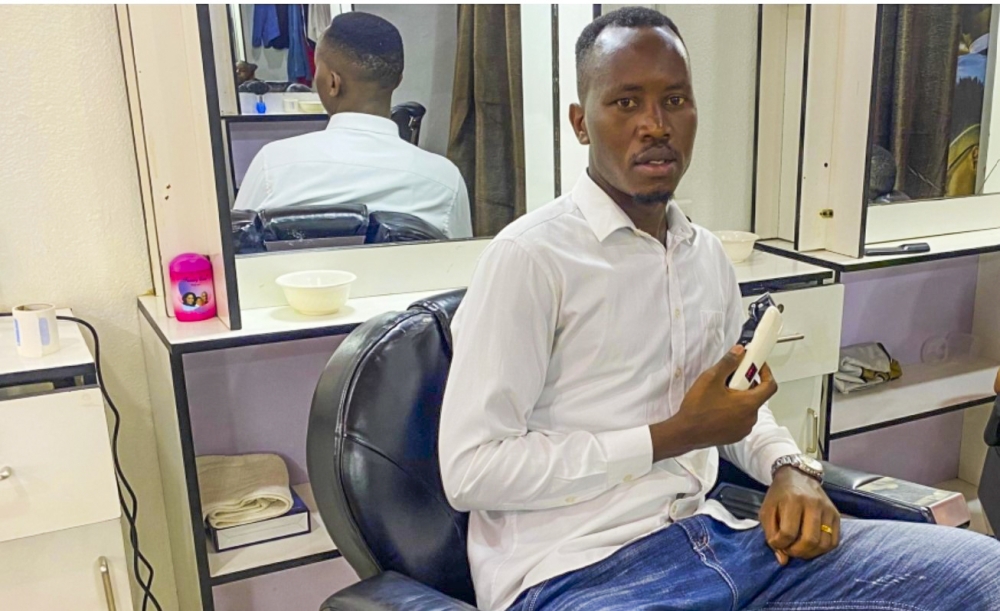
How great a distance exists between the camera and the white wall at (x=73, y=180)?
1.55 m

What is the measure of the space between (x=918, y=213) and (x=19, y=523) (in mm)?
2188

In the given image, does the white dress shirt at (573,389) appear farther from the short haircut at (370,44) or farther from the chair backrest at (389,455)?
the short haircut at (370,44)

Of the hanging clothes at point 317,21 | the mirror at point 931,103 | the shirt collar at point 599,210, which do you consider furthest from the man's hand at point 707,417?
the mirror at point 931,103

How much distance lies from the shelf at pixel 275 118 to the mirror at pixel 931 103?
A: 1352mm

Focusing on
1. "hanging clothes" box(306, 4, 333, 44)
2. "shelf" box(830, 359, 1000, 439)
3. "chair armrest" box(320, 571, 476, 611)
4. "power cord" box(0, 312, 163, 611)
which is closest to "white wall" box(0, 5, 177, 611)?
"power cord" box(0, 312, 163, 611)

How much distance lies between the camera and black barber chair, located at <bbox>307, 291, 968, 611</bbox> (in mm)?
1048

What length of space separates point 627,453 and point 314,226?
2.99 ft

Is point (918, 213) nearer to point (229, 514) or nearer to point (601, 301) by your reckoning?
point (601, 301)

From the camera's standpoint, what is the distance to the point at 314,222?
68.1 inches

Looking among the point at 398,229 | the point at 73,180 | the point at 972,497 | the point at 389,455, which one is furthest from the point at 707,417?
the point at 972,497

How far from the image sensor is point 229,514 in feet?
5.14

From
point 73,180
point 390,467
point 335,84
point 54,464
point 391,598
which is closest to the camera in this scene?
point 391,598

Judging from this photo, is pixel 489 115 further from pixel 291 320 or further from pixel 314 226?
pixel 291 320

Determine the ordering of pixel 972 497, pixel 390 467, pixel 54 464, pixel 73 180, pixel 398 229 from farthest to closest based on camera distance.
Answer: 1. pixel 972 497
2. pixel 398 229
3. pixel 73 180
4. pixel 54 464
5. pixel 390 467
